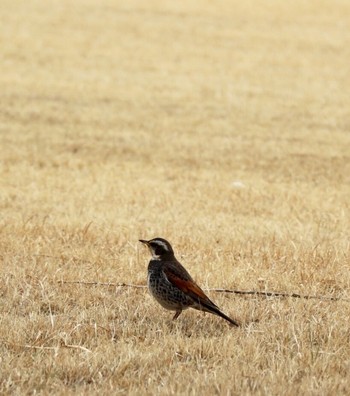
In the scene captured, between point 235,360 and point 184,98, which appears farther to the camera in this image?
point 184,98

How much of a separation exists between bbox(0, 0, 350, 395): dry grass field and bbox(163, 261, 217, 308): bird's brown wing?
0.83ft

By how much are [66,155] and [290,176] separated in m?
3.76

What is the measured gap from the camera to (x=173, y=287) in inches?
242

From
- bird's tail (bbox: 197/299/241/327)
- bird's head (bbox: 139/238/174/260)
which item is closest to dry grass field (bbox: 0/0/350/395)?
bird's tail (bbox: 197/299/241/327)

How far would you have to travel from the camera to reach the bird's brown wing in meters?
6.04

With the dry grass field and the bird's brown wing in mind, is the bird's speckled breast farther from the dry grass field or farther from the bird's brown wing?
the dry grass field

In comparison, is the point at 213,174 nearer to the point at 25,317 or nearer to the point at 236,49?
the point at 25,317

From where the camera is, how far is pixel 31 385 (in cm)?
494

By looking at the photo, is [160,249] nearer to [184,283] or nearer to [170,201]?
[184,283]

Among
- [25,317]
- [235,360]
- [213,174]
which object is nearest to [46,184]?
[213,174]

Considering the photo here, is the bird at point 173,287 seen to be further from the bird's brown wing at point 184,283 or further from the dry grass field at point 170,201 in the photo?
the dry grass field at point 170,201

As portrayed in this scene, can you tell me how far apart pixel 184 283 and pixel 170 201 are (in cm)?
590

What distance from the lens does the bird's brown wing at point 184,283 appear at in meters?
6.04

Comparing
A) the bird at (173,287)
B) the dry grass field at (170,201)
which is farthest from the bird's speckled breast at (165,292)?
the dry grass field at (170,201)
